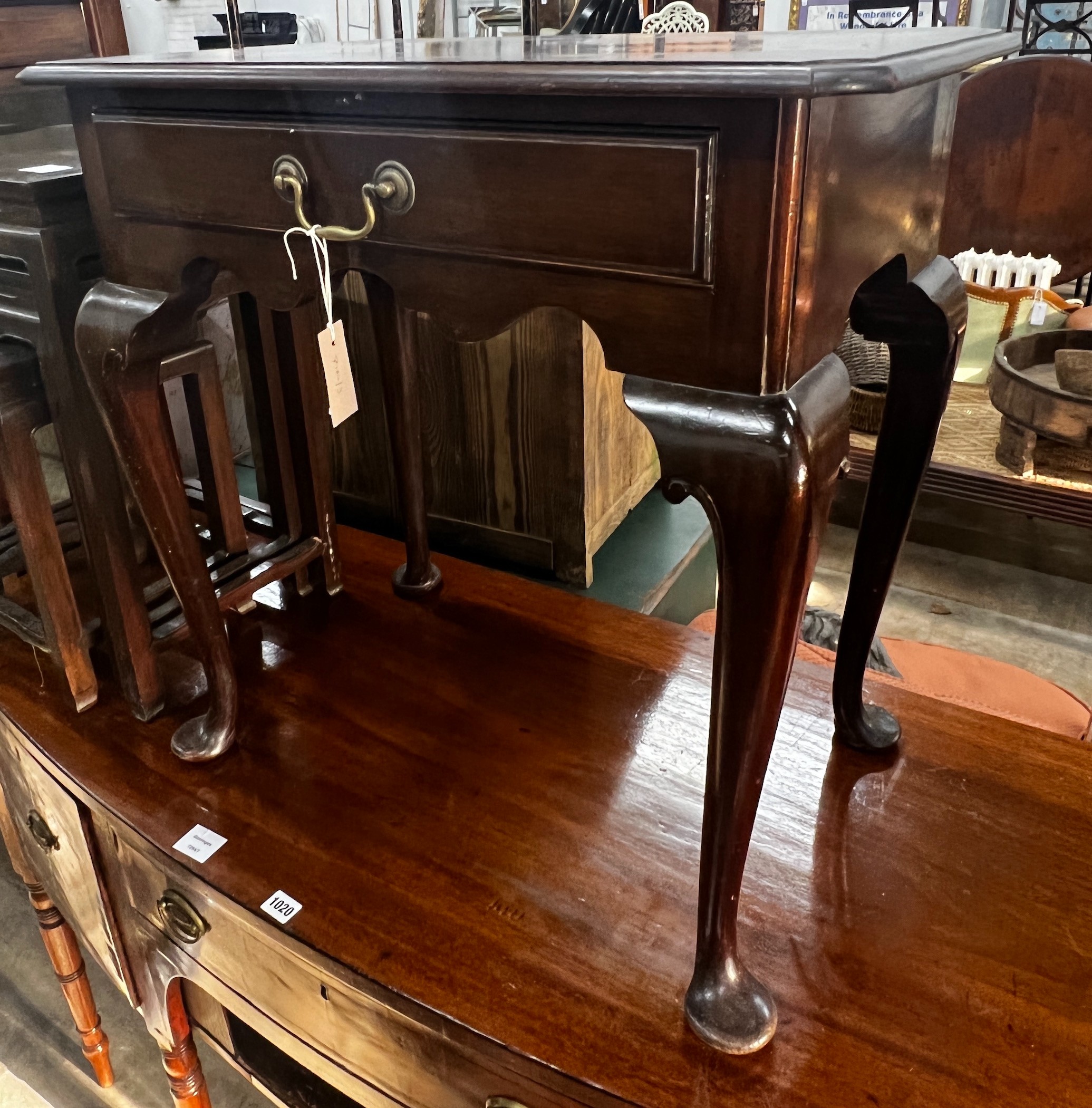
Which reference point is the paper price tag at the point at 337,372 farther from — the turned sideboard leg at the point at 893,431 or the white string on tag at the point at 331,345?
the turned sideboard leg at the point at 893,431

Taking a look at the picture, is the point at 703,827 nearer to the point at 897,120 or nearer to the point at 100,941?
the point at 897,120

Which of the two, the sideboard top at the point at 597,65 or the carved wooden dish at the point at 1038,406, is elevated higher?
the sideboard top at the point at 597,65

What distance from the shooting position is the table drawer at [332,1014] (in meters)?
0.72

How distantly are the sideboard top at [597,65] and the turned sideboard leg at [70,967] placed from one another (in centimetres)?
87

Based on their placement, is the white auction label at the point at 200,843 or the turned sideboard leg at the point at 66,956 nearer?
the white auction label at the point at 200,843

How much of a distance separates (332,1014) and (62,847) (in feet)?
1.32

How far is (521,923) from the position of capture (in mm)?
780

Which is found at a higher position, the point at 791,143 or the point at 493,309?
the point at 791,143

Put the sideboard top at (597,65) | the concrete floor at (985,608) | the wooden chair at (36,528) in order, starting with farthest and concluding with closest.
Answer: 1. the concrete floor at (985,608)
2. the wooden chair at (36,528)
3. the sideboard top at (597,65)

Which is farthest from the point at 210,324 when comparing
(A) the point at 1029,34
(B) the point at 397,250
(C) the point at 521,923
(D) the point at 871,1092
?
(A) the point at 1029,34

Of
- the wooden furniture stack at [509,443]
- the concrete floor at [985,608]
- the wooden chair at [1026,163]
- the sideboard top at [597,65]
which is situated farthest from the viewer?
the wooden chair at [1026,163]

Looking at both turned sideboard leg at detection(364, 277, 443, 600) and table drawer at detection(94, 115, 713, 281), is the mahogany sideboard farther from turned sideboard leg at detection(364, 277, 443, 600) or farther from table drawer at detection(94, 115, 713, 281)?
turned sideboard leg at detection(364, 277, 443, 600)

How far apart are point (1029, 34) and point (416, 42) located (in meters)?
2.01

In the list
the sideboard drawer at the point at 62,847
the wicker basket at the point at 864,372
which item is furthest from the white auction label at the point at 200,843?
the wicker basket at the point at 864,372
